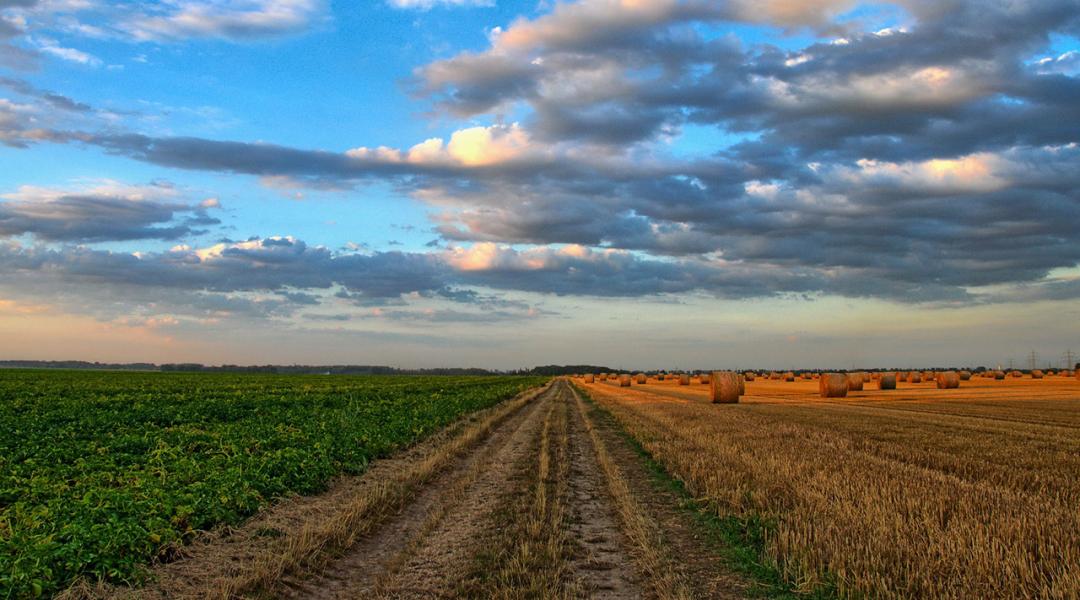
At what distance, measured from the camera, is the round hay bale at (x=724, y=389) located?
41.6 metres

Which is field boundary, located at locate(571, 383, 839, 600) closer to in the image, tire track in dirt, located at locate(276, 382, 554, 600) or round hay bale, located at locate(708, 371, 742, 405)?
tire track in dirt, located at locate(276, 382, 554, 600)

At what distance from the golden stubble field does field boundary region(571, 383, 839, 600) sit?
0.16m

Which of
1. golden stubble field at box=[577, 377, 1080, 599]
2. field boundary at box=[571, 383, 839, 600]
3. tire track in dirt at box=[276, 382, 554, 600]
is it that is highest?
golden stubble field at box=[577, 377, 1080, 599]

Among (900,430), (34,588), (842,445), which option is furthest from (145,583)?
(900,430)

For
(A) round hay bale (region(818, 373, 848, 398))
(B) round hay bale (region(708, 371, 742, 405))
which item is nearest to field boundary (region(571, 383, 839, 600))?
(B) round hay bale (region(708, 371, 742, 405))

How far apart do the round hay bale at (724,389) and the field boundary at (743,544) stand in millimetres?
28505

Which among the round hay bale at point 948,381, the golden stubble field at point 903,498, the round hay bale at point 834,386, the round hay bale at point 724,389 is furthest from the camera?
the round hay bale at point 948,381

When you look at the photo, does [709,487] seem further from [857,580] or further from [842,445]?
[842,445]

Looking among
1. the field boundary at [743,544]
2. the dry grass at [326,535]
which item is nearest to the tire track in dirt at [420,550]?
the dry grass at [326,535]

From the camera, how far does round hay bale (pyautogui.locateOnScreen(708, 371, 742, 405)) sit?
136 ft

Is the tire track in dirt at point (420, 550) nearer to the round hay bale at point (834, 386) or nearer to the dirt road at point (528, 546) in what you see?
the dirt road at point (528, 546)

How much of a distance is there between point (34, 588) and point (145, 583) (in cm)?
117

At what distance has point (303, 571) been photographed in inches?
Result: 330

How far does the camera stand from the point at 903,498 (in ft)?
35.4
